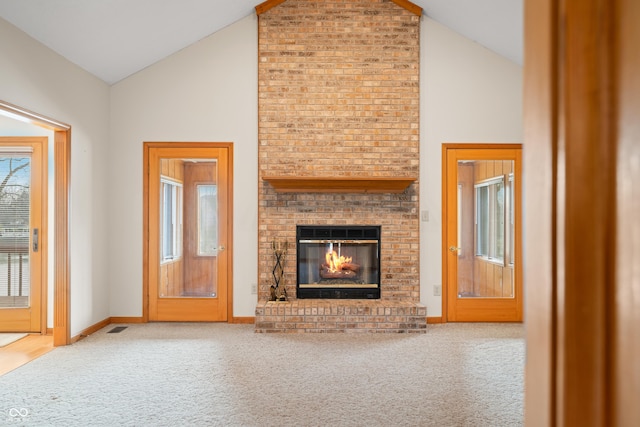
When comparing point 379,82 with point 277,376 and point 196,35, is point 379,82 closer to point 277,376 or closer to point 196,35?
point 196,35

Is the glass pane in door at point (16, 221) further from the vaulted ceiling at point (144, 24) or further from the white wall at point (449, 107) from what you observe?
the white wall at point (449, 107)

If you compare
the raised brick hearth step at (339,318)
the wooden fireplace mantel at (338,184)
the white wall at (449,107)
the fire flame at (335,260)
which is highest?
the white wall at (449,107)

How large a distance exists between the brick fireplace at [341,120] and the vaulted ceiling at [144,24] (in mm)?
540

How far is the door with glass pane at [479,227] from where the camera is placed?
213 inches

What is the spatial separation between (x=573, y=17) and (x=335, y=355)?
3981mm

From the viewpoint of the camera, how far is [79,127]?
4652mm

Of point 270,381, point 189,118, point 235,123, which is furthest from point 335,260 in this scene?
point 189,118

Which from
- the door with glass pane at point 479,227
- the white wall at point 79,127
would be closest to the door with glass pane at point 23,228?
the white wall at point 79,127

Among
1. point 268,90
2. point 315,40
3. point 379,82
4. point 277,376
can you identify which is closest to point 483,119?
point 379,82

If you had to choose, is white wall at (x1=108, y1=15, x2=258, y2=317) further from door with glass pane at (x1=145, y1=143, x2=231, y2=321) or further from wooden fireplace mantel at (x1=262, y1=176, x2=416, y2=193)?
wooden fireplace mantel at (x1=262, y1=176, x2=416, y2=193)

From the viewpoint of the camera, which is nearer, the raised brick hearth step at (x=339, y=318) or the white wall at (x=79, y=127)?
the white wall at (x=79, y=127)

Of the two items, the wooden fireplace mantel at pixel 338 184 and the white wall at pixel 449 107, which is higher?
the white wall at pixel 449 107

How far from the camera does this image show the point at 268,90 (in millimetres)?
5312

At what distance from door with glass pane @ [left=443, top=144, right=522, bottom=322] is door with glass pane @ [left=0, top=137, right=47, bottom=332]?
4513mm
